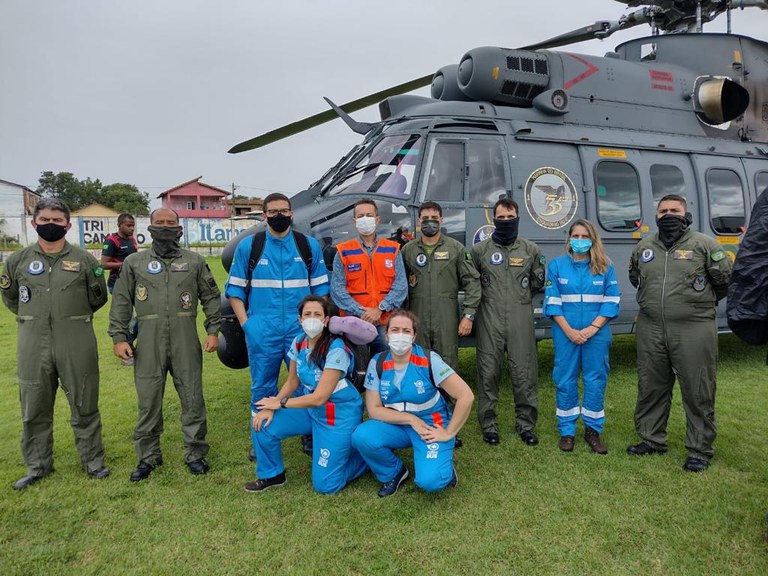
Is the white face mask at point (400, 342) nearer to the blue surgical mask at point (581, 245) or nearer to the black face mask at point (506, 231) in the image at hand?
the black face mask at point (506, 231)

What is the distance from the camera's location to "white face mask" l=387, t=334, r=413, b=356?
3.29 metres

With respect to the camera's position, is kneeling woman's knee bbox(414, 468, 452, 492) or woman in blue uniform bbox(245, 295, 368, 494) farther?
woman in blue uniform bbox(245, 295, 368, 494)

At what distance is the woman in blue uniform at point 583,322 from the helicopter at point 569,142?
121 centimetres

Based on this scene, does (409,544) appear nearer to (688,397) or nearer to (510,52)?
(688,397)

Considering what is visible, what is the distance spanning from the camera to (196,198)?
5725 centimetres

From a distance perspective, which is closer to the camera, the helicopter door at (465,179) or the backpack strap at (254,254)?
the backpack strap at (254,254)

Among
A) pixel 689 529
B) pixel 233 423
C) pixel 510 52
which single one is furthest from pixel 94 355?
pixel 510 52

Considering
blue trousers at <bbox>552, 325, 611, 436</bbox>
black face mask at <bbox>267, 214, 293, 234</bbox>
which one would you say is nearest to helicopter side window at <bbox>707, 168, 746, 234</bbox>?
blue trousers at <bbox>552, 325, 611, 436</bbox>

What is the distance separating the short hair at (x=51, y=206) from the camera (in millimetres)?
3484

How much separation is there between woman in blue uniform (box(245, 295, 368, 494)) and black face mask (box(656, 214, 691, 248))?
2314mm

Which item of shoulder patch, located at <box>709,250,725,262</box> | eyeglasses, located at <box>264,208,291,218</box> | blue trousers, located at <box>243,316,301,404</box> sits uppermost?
eyeglasses, located at <box>264,208,291,218</box>

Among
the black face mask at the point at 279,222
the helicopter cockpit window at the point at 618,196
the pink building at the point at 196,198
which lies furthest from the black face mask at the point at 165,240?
the pink building at the point at 196,198

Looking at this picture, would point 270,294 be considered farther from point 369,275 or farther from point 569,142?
point 569,142

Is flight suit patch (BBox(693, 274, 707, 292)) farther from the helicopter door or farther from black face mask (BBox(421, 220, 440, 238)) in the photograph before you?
the helicopter door
